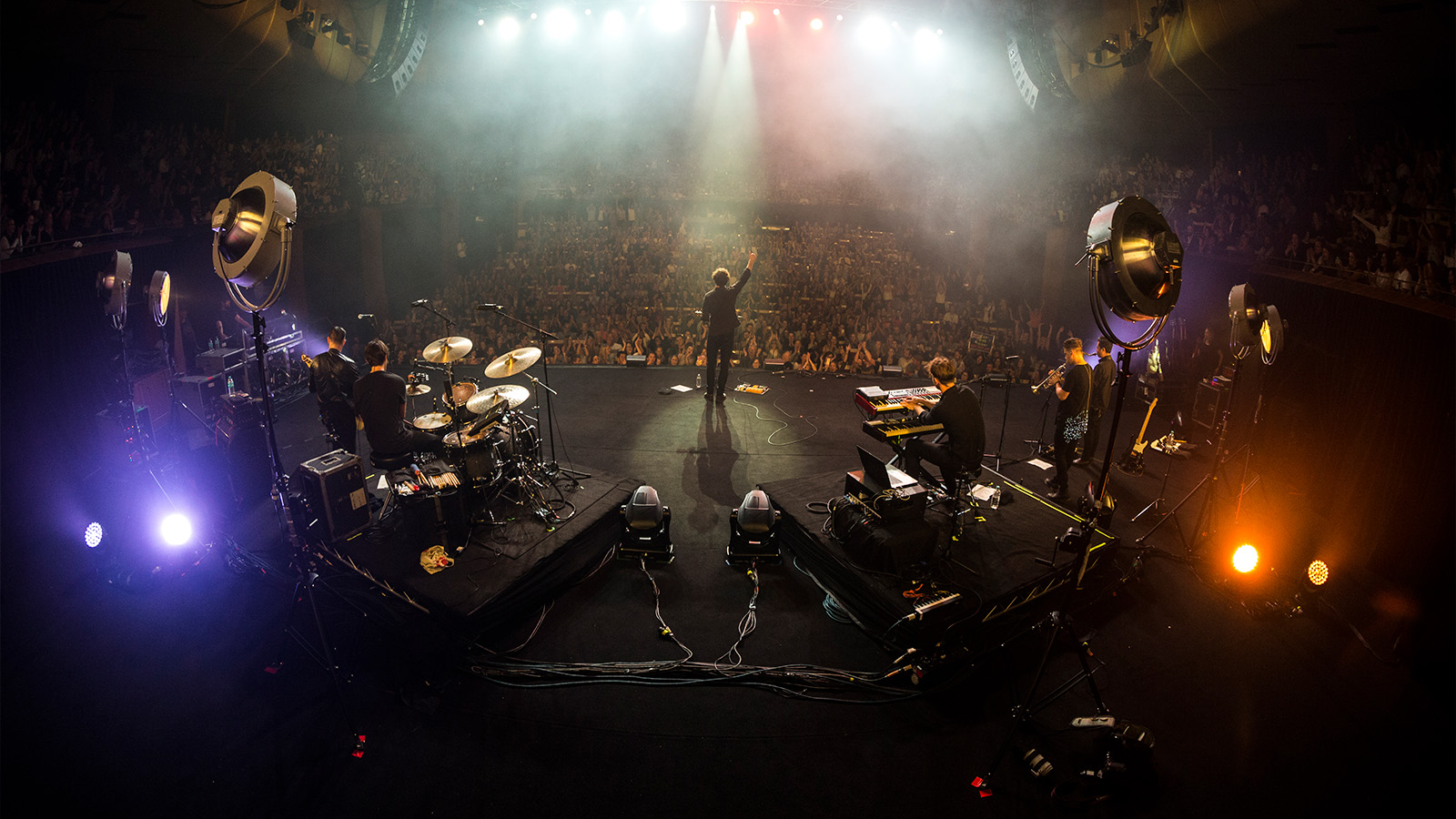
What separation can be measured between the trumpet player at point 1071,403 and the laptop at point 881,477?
80.1 inches

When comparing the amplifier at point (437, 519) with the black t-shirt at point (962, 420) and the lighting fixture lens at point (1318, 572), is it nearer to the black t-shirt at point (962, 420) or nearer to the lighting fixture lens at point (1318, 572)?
the black t-shirt at point (962, 420)

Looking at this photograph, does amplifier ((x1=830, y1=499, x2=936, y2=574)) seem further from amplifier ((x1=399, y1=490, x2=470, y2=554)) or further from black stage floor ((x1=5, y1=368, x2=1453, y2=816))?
amplifier ((x1=399, y1=490, x2=470, y2=554))

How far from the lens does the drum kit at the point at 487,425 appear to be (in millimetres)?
4887

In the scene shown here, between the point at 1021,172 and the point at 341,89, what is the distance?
11920 mm

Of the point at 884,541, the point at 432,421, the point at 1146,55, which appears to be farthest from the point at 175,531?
the point at 1146,55

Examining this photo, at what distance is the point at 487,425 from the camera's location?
16.5 feet

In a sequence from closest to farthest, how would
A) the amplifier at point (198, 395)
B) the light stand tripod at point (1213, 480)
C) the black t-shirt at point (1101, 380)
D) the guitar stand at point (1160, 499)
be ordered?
the light stand tripod at point (1213, 480)
the guitar stand at point (1160, 499)
the black t-shirt at point (1101, 380)
the amplifier at point (198, 395)

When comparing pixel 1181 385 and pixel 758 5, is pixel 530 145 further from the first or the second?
pixel 1181 385

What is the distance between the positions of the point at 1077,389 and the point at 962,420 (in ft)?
5.45

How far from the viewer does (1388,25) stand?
4.69 m

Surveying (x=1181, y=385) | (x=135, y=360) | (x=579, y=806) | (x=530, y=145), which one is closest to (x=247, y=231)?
(x=579, y=806)

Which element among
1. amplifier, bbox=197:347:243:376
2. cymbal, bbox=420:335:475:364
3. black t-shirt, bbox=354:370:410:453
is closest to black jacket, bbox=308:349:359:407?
black t-shirt, bbox=354:370:410:453

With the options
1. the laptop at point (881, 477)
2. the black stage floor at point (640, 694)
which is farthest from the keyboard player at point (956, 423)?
the black stage floor at point (640, 694)

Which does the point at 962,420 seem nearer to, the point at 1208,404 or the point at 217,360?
the point at 1208,404
